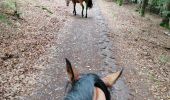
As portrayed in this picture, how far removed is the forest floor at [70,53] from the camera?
28.5 feet

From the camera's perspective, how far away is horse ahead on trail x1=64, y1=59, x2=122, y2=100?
2303 mm

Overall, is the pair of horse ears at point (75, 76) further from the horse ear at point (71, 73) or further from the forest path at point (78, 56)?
the forest path at point (78, 56)

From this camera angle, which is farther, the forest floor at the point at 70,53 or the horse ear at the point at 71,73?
the forest floor at the point at 70,53

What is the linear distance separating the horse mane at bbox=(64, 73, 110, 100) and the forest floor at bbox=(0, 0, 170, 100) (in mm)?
5340

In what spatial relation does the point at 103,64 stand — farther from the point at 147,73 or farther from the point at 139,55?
the point at 139,55

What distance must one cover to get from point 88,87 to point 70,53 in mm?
9035

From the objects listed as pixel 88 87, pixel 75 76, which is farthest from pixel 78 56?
pixel 88 87

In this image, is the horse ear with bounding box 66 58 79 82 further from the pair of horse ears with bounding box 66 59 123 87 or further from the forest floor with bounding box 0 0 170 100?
the forest floor with bounding box 0 0 170 100

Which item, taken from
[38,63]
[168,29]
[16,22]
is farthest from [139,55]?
[168,29]

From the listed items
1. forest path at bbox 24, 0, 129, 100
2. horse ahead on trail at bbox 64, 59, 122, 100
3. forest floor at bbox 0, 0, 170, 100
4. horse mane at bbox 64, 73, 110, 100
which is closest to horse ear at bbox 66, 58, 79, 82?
horse ahead on trail at bbox 64, 59, 122, 100

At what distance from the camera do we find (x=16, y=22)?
13.9 meters

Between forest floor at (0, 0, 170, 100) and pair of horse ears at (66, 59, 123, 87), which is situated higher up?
pair of horse ears at (66, 59, 123, 87)

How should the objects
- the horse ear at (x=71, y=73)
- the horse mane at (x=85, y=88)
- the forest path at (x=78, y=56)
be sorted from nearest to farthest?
the horse mane at (x=85, y=88) → the horse ear at (x=71, y=73) → the forest path at (x=78, y=56)

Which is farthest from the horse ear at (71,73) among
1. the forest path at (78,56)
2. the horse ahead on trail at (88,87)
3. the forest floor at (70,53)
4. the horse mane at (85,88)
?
the forest floor at (70,53)
